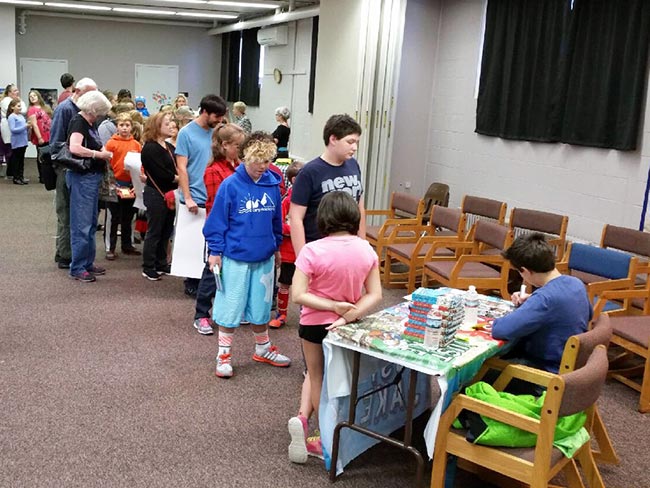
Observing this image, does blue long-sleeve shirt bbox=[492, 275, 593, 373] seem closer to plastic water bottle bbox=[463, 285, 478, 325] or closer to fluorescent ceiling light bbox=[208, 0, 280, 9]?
plastic water bottle bbox=[463, 285, 478, 325]

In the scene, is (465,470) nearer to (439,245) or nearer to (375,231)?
(439,245)

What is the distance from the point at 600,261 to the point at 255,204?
2.27 m

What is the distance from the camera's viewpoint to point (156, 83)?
48.1 feet

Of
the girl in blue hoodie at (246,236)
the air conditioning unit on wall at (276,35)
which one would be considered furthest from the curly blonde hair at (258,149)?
the air conditioning unit on wall at (276,35)

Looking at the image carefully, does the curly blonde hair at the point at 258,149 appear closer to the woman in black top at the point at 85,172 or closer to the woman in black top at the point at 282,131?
Result: the woman in black top at the point at 85,172

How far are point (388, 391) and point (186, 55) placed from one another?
518 inches

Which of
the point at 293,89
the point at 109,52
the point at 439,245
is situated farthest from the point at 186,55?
the point at 439,245

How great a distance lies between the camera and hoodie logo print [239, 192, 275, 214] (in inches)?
133

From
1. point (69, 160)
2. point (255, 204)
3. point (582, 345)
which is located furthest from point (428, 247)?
point (582, 345)

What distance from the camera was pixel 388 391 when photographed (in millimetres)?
2900

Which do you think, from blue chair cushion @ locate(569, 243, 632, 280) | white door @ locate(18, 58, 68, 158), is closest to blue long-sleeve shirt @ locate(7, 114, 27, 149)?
white door @ locate(18, 58, 68, 158)

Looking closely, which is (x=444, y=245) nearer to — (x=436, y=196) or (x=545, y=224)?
(x=545, y=224)

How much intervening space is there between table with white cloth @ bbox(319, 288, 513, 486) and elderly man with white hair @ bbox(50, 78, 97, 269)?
3.32 meters

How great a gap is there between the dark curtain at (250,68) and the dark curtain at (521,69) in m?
6.87
